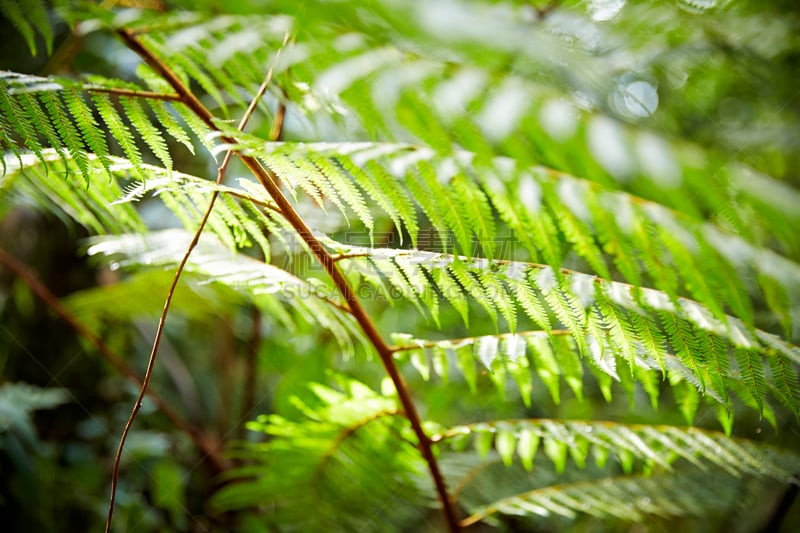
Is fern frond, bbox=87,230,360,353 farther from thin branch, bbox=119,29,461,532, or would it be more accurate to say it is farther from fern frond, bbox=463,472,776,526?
fern frond, bbox=463,472,776,526

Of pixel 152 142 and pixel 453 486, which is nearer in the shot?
pixel 152 142

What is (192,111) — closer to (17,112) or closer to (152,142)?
(152,142)

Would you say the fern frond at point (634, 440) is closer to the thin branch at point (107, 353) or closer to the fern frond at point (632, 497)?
the fern frond at point (632, 497)

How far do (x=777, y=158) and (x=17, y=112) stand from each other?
6.35 ft

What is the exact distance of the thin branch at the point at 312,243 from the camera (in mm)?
577

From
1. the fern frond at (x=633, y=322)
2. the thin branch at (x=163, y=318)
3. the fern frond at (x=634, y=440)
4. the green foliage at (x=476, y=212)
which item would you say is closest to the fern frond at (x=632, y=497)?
the green foliage at (x=476, y=212)

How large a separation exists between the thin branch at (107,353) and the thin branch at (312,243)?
841mm

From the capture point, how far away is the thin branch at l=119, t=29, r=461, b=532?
0.58 metres

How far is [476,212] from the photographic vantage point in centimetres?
48

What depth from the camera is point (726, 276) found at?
397mm

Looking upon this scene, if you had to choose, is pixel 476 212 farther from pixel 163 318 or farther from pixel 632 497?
pixel 632 497

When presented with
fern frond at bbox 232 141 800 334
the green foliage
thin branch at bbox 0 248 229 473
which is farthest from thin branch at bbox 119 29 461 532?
thin branch at bbox 0 248 229 473

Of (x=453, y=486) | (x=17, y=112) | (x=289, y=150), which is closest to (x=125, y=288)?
(x=17, y=112)

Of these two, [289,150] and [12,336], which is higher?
[289,150]
